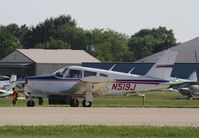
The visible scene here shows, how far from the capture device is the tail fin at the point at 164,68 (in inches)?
1511

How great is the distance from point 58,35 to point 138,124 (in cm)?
13069

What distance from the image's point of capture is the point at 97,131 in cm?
1934

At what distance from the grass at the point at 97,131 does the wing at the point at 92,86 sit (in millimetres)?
15183

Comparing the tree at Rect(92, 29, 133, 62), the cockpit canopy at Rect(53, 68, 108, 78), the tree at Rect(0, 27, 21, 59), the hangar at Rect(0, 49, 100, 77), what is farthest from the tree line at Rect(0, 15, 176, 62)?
the cockpit canopy at Rect(53, 68, 108, 78)

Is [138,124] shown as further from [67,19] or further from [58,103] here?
[67,19]

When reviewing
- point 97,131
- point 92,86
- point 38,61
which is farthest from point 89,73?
point 38,61

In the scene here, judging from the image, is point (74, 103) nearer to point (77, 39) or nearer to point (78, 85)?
point (78, 85)

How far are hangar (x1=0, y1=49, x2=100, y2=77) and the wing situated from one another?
6109 cm

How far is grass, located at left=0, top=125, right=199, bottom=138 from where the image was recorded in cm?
1845

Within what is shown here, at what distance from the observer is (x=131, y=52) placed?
509ft

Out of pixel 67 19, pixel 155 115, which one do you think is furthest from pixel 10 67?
pixel 155 115

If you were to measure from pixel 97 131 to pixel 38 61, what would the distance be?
8127cm

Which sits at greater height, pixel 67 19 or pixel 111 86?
pixel 67 19

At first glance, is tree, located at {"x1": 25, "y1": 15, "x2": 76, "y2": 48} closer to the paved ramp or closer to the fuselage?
the fuselage
